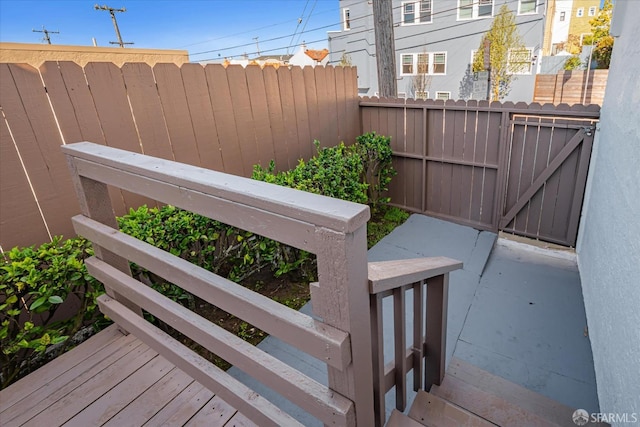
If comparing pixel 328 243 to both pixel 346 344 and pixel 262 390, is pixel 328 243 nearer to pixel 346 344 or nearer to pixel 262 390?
pixel 346 344

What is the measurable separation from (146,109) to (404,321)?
2620 millimetres

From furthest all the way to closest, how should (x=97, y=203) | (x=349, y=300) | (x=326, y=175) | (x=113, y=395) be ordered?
(x=326, y=175)
(x=97, y=203)
(x=113, y=395)
(x=349, y=300)

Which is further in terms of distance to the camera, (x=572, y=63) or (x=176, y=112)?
(x=572, y=63)

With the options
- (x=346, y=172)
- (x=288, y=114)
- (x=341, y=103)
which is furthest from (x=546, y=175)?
(x=288, y=114)

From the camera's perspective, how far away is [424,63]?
1675 cm

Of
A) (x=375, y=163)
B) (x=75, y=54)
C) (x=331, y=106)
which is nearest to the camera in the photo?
(x=331, y=106)

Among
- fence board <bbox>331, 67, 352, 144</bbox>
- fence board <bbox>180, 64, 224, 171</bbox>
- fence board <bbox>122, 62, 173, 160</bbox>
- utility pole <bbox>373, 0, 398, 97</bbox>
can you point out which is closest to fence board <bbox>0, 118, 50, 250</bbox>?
fence board <bbox>122, 62, 173, 160</bbox>

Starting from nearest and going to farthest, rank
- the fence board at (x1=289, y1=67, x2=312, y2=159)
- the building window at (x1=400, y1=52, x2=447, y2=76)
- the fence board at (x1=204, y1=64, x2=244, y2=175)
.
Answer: the fence board at (x1=204, y1=64, x2=244, y2=175), the fence board at (x1=289, y1=67, x2=312, y2=159), the building window at (x1=400, y1=52, x2=447, y2=76)

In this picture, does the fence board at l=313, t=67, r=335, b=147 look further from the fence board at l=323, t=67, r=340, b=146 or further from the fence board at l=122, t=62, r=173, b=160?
the fence board at l=122, t=62, r=173, b=160

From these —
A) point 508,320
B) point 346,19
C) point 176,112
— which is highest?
point 346,19

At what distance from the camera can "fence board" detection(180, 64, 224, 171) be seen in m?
3.08

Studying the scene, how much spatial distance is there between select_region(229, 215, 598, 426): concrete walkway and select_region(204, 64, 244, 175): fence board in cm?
164

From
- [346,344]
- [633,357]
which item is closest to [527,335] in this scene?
[633,357]

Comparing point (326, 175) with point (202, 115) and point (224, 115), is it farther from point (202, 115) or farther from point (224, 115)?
point (202, 115)
